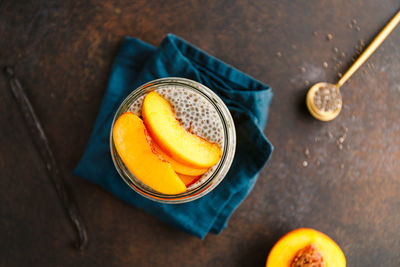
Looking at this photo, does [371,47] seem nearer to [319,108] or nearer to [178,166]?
[319,108]

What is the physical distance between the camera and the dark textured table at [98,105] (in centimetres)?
60

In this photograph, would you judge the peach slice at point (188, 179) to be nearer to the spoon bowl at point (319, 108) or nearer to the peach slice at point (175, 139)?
the peach slice at point (175, 139)

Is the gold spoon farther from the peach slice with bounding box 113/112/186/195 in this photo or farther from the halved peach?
the peach slice with bounding box 113/112/186/195

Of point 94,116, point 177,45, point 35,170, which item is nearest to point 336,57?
point 177,45

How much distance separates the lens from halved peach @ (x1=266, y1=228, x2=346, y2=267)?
54 cm

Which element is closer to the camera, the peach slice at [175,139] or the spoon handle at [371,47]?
the peach slice at [175,139]

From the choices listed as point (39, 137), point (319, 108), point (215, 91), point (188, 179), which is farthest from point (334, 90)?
point (39, 137)

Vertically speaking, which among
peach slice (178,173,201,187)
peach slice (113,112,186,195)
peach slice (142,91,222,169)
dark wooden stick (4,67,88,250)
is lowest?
dark wooden stick (4,67,88,250)

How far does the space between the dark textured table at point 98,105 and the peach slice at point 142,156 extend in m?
0.25

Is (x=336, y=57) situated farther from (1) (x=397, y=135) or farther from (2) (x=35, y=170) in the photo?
(2) (x=35, y=170)

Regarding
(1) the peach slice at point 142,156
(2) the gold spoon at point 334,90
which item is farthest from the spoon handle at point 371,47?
(1) the peach slice at point 142,156

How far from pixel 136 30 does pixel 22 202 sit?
391 mm

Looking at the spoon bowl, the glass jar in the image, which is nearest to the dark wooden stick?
the glass jar

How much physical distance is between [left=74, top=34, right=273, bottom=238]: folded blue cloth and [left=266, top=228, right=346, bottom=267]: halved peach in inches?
4.0
